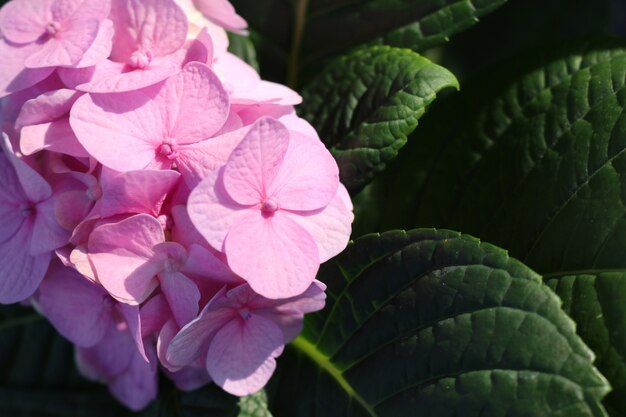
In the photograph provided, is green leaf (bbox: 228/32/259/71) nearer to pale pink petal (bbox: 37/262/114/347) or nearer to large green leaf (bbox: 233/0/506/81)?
large green leaf (bbox: 233/0/506/81)

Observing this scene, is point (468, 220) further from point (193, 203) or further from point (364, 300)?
point (193, 203)

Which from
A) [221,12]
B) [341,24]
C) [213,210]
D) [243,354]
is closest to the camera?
[213,210]

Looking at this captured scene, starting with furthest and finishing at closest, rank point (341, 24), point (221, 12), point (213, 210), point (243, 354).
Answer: point (341, 24)
point (221, 12)
point (243, 354)
point (213, 210)

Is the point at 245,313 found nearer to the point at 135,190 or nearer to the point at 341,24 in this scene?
the point at 135,190

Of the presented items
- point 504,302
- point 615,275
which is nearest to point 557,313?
point 504,302

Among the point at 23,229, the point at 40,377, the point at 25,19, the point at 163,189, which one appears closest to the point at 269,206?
the point at 163,189

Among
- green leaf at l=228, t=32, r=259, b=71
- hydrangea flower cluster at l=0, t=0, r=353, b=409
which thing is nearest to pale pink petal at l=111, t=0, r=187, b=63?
hydrangea flower cluster at l=0, t=0, r=353, b=409

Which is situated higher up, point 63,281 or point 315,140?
point 315,140
